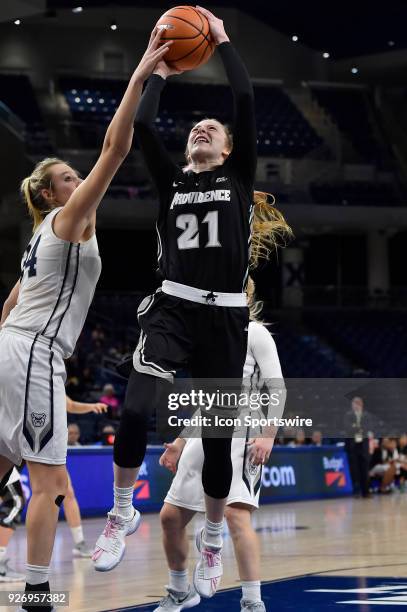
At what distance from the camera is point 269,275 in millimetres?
31391

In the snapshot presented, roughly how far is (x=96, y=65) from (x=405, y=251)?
1148 cm

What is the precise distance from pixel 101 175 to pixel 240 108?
89cm

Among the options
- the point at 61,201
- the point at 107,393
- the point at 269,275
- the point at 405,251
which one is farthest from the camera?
the point at 405,251

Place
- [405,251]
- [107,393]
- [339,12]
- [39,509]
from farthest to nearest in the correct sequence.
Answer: [405,251] < [339,12] < [107,393] < [39,509]

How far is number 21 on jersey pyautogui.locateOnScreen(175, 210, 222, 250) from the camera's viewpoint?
5059 millimetres

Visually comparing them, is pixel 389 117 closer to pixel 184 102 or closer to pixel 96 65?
pixel 184 102

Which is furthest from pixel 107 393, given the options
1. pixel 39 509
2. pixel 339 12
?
pixel 339 12

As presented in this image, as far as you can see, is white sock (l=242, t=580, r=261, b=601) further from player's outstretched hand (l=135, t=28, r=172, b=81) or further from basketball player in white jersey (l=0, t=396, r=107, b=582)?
player's outstretched hand (l=135, t=28, r=172, b=81)

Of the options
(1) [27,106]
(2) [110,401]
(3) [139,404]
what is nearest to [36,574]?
(3) [139,404]

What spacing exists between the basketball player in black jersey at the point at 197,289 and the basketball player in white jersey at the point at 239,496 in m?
0.36

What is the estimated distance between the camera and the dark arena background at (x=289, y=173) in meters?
20.0

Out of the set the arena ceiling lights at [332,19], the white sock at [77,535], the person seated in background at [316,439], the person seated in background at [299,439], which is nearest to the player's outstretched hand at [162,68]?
the white sock at [77,535]

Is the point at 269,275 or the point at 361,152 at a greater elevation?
the point at 361,152

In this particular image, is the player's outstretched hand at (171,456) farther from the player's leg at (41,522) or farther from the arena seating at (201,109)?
the arena seating at (201,109)
